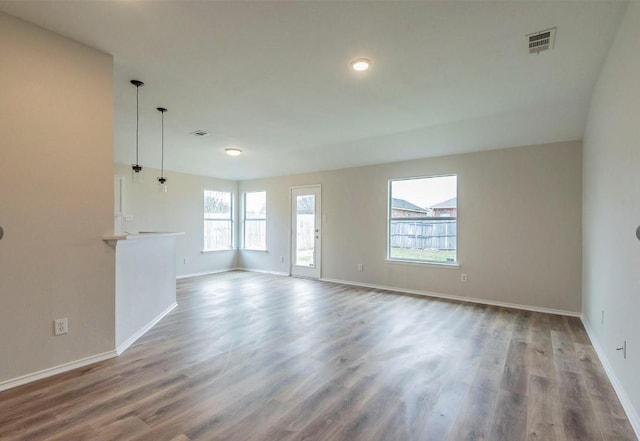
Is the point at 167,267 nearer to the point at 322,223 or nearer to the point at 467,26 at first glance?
the point at 322,223

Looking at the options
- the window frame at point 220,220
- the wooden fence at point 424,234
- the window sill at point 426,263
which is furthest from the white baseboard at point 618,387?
the window frame at point 220,220

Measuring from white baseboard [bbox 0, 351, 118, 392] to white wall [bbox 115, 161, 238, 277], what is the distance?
3712mm

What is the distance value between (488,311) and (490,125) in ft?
8.19

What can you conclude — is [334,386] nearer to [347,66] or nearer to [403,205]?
[347,66]

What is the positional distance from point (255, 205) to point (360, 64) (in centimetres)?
569

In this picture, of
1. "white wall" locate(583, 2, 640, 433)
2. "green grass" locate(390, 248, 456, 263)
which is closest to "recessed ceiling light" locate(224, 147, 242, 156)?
"green grass" locate(390, 248, 456, 263)

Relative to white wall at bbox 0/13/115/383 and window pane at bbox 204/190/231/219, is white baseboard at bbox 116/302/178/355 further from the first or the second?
window pane at bbox 204/190/231/219

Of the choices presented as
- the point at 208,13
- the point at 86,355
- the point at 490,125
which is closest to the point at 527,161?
the point at 490,125

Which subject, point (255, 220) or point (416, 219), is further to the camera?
point (255, 220)

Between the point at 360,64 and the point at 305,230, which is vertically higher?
the point at 360,64

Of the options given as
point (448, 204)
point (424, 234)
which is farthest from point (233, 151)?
point (448, 204)

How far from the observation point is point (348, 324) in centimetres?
373

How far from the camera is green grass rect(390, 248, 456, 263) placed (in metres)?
5.17

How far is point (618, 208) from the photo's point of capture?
2.31 m
